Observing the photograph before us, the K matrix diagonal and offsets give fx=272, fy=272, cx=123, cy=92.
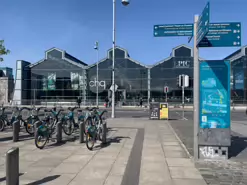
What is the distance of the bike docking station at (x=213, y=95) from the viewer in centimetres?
657

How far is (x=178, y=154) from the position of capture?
7.49 metres

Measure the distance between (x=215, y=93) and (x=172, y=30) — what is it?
209cm

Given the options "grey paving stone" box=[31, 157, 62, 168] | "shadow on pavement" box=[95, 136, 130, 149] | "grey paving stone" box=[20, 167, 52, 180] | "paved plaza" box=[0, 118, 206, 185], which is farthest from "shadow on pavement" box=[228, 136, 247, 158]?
"grey paving stone" box=[20, 167, 52, 180]

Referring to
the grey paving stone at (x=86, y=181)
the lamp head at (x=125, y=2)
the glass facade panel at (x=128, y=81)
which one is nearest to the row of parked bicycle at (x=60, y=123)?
the grey paving stone at (x=86, y=181)

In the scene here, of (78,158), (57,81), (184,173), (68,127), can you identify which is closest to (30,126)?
(68,127)

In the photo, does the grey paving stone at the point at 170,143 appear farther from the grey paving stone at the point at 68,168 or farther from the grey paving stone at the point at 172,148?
the grey paving stone at the point at 68,168

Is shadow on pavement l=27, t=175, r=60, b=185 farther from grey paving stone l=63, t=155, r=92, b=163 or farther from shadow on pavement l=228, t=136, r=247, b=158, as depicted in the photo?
shadow on pavement l=228, t=136, r=247, b=158

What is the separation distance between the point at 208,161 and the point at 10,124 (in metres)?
9.50

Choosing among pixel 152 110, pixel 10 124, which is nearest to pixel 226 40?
pixel 10 124

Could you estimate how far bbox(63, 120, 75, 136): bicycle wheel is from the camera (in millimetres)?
10792

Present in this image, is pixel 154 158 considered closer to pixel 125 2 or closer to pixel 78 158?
pixel 78 158

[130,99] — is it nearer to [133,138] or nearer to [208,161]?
[133,138]

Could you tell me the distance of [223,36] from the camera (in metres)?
6.57

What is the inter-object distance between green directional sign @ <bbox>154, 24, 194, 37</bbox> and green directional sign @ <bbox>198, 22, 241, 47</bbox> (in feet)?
2.27
